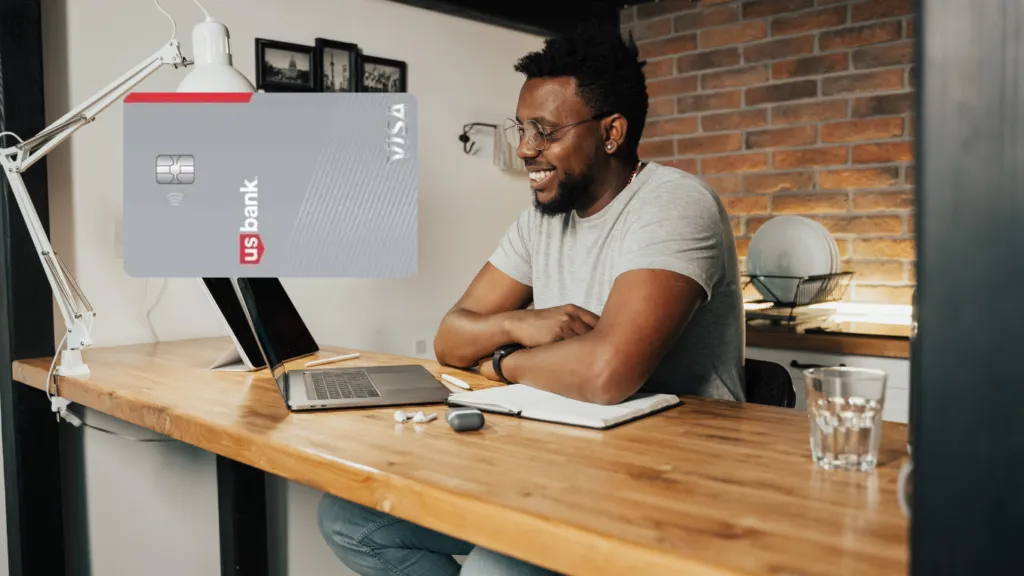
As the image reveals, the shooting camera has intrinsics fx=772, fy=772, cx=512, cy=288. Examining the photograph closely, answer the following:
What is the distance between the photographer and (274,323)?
1.71m

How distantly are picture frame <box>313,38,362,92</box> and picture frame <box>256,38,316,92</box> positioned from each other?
0.06ft

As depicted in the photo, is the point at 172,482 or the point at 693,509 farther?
the point at 172,482

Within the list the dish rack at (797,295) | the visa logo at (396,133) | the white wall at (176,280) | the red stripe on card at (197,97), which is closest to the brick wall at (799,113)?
the dish rack at (797,295)

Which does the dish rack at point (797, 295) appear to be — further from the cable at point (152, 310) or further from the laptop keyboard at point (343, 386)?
the cable at point (152, 310)

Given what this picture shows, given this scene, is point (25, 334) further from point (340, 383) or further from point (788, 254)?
point (788, 254)

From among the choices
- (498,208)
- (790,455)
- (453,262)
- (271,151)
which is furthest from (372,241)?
(498,208)

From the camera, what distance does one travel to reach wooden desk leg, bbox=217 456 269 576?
193cm

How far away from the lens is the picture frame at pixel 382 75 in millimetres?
2459

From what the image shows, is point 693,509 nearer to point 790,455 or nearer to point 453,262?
point 790,455

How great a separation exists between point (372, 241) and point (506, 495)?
30cm

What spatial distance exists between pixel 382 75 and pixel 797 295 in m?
1.54

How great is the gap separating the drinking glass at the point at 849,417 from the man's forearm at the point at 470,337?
0.69 metres

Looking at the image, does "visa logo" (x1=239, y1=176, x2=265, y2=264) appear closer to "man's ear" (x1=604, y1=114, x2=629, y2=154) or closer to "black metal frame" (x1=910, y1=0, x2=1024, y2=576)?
"black metal frame" (x1=910, y1=0, x2=1024, y2=576)

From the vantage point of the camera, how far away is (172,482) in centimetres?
204
